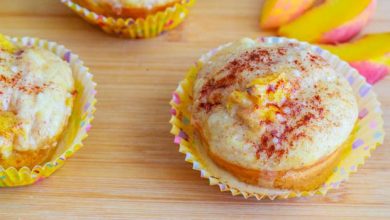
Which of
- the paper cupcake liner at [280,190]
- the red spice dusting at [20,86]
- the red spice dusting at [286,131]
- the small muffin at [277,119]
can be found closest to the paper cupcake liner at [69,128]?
the red spice dusting at [20,86]

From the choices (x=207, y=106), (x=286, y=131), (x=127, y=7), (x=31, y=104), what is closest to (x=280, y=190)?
(x=286, y=131)

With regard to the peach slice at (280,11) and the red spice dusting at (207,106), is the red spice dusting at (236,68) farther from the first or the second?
the peach slice at (280,11)

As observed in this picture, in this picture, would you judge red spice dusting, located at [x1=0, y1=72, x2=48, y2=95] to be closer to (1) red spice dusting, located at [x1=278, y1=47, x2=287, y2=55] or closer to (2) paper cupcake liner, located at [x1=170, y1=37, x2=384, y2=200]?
(2) paper cupcake liner, located at [x1=170, y1=37, x2=384, y2=200]

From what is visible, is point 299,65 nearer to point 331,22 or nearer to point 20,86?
point 331,22

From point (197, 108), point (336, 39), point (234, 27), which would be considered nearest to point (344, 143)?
point (197, 108)

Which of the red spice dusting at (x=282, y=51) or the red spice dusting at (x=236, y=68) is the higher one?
the red spice dusting at (x=282, y=51)

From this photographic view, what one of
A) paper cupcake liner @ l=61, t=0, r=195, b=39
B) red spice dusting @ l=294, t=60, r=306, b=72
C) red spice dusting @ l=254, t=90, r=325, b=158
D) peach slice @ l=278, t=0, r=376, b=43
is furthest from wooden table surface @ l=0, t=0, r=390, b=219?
red spice dusting @ l=294, t=60, r=306, b=72

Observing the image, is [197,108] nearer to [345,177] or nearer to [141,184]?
[141,184]
